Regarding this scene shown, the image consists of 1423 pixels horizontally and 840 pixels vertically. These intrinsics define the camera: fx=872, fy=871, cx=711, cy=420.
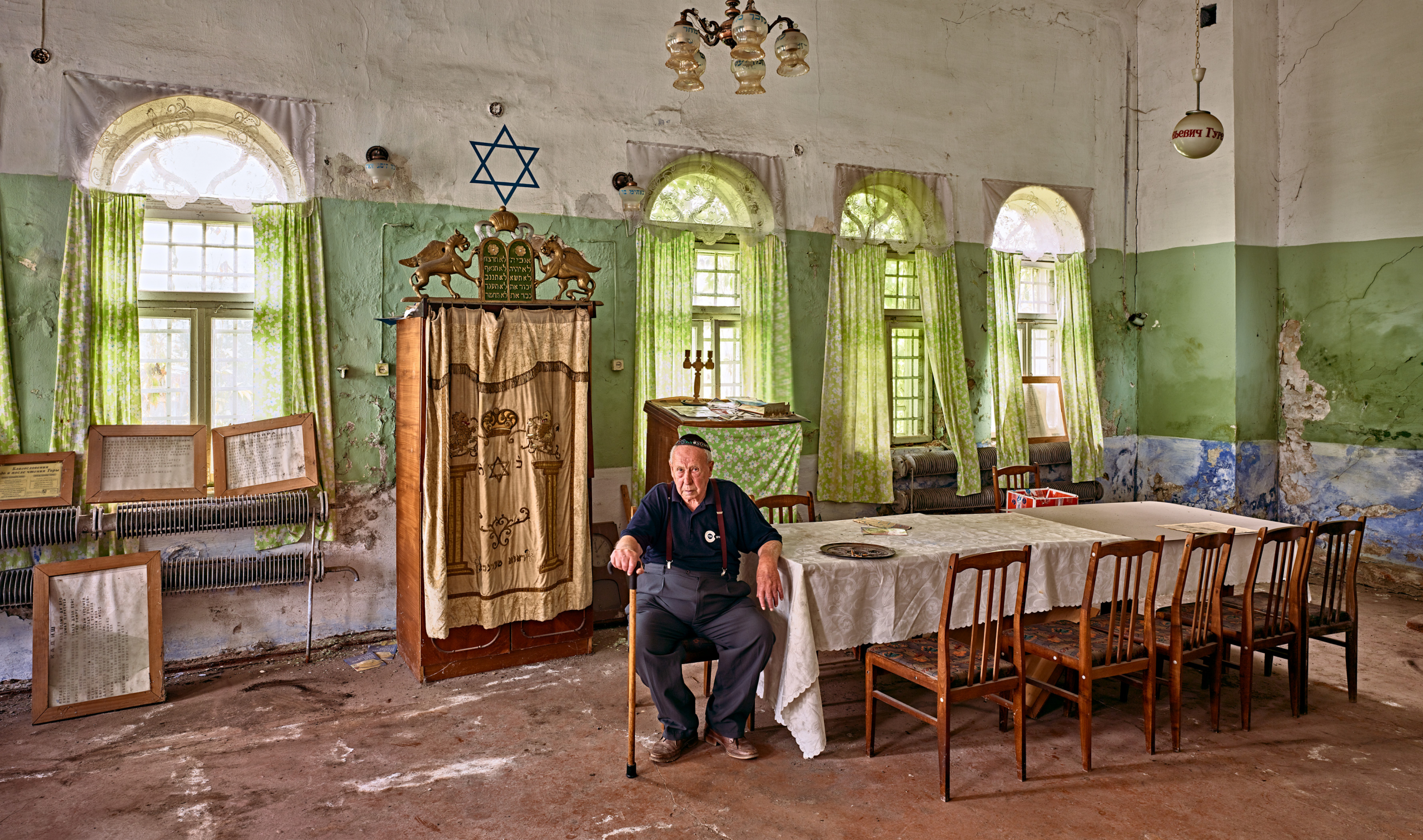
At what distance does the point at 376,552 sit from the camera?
18.9ft

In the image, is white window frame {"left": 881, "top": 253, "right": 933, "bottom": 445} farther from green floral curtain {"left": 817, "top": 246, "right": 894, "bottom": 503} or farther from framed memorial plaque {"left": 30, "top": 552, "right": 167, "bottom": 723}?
framed memorial plaque {"left": 30, "top": 552, "right": 167, "bottom": 723}

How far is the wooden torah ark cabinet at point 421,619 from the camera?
491 cm

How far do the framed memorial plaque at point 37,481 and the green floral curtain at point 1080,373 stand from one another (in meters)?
7.67

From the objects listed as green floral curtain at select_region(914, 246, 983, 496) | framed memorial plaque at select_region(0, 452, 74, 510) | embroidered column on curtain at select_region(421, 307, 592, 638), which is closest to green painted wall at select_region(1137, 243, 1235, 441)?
green floral curtain at select_region(914, 246, 983, 496)

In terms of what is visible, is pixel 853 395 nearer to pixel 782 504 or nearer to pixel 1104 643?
pixel 782 504

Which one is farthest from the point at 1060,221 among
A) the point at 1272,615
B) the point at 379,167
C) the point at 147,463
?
the point at 147,463

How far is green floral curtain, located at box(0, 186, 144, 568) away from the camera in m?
4.95

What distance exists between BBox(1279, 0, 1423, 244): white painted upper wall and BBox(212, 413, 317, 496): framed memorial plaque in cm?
836

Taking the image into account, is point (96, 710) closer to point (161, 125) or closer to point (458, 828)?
point (458, 828)

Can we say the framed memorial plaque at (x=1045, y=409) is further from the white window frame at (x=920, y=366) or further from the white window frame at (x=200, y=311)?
the white window frame at (x=200, y=311)

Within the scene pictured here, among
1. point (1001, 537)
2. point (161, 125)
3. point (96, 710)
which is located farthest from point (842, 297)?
point (96, 710)

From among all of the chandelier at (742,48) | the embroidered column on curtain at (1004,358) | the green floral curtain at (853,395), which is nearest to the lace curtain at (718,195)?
the green floral curtain at (853,395)

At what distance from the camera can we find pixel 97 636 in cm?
458

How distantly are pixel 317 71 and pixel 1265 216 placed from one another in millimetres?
7893
